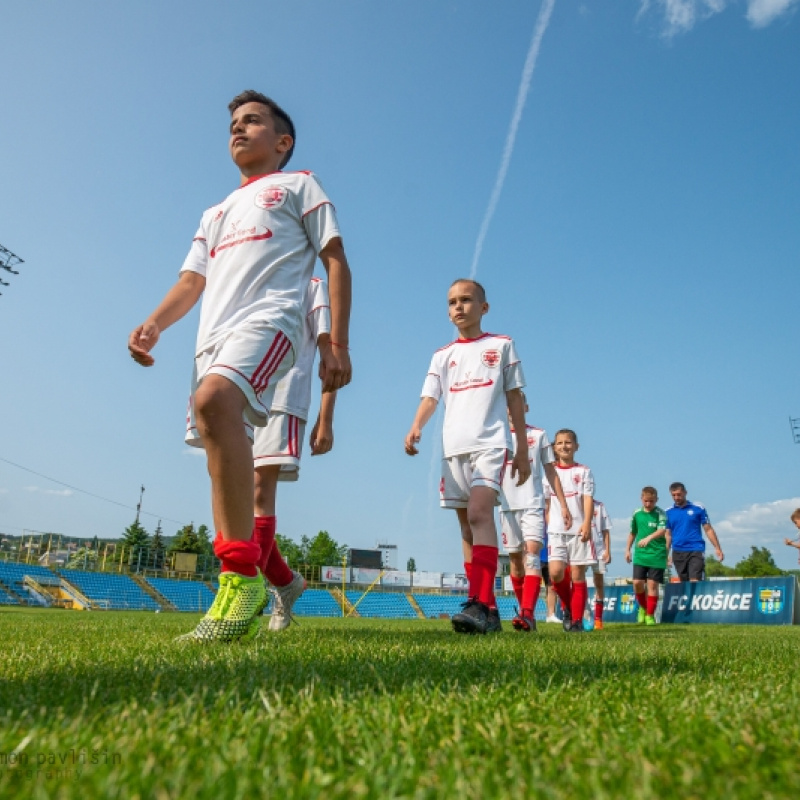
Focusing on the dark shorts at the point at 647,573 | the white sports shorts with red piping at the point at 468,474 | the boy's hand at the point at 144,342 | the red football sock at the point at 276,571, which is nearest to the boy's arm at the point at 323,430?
the red football sock at the point at 276,571

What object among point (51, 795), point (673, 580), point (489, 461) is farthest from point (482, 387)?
point (673, 580)

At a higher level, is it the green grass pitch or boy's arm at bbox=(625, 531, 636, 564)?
boy's arm at bbox=(625, 531, 636, 564)

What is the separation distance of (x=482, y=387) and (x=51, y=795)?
5091mm

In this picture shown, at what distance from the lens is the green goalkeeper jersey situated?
43.4 ft

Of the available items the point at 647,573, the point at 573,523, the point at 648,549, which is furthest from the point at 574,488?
the point at 647,573

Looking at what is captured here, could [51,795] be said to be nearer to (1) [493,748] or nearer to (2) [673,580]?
(1) [493,748]

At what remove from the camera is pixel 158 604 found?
42.8m

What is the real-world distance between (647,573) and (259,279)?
1183 cm

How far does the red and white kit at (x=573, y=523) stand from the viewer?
369 inches

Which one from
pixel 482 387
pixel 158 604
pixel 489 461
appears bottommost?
pixel 158 604

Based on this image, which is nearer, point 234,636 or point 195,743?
point 195,743

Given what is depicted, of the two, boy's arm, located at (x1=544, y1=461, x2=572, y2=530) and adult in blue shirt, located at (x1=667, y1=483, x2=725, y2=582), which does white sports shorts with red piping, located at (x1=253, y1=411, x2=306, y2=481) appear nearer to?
boy's arm, located at (x1=544, y1=461, x2=572, y2=530)

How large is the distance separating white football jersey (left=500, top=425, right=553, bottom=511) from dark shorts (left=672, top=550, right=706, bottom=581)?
704cm

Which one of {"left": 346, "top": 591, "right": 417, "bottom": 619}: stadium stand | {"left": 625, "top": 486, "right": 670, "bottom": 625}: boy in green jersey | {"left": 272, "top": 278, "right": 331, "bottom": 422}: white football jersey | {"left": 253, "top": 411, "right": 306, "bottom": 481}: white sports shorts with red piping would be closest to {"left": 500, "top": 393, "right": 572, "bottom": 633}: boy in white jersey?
{"left": 272, "top": 278, "right": 331, "bottom": 422}: white football jersey
